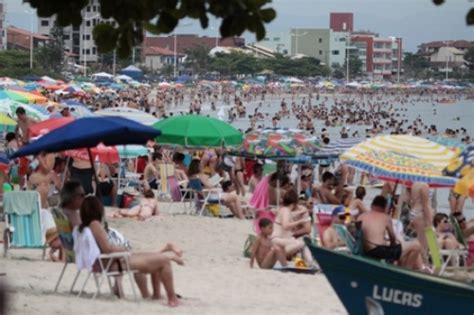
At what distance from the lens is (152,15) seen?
4281 mm

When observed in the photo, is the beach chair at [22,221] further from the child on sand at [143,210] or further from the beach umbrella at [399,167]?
the child on sand at [143,210]

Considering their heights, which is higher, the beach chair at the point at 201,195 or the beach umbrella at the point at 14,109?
the beach umbrella at the point at 14,109

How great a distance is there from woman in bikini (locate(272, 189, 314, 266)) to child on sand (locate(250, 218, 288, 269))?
76mm

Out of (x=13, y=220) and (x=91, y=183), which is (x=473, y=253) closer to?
(x=13, y=220)

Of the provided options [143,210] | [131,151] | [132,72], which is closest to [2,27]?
[132,72]

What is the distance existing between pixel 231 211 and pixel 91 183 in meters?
1.94

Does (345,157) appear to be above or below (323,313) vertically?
above

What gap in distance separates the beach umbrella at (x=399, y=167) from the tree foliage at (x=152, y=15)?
693 cm

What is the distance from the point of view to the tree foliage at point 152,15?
418 cm

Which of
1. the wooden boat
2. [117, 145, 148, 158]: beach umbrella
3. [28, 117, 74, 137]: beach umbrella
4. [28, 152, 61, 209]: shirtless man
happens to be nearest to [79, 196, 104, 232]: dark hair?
the wooden boat

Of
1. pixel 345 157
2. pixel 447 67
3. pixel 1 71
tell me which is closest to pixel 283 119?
pixel 1 71

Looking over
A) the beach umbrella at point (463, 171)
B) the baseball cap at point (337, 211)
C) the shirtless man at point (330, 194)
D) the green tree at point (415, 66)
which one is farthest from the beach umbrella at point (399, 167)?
the green tree at point (415, 66)

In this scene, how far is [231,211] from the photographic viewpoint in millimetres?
15555

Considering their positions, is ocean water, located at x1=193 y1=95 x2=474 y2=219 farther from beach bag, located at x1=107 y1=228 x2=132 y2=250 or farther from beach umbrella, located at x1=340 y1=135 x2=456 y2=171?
beach bag, located at x1=107 y1=228 x2=132 y2=250
